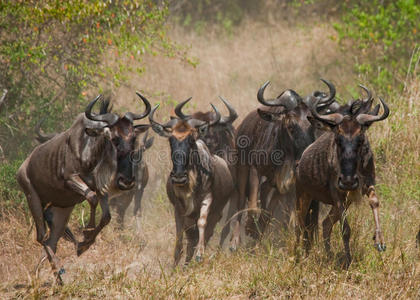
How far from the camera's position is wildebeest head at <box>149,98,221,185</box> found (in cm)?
787

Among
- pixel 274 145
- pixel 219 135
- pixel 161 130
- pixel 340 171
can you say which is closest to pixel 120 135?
pixel 161 130

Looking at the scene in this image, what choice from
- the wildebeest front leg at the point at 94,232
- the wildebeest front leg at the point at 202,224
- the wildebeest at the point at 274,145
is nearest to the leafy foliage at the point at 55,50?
the wildebeest at the point at 274,145

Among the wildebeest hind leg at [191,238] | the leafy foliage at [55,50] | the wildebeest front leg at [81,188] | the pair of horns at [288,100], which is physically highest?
the leafy foliage at [55,50]

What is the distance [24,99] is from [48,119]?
53 centimetres

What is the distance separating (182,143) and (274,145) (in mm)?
1478

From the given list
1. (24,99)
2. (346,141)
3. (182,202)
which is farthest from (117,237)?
(346,141)

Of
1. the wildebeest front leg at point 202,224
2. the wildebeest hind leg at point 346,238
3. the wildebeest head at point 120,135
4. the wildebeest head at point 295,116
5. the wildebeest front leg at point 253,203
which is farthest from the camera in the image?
the wildebeest front leg at point 253,203

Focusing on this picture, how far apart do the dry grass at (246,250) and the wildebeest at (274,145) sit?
2.99 ft

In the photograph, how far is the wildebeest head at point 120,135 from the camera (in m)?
6.93

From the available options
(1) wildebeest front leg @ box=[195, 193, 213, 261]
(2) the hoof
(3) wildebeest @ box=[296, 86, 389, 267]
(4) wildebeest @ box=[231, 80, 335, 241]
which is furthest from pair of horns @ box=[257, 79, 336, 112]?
(2) the hoof

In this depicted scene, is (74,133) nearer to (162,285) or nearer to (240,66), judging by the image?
(162,285)

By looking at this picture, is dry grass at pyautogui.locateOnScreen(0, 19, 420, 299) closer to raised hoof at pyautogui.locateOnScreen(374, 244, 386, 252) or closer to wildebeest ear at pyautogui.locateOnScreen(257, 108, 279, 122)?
raised hoof at pyautogui.locateOnScreen(374, 244, 386, 252)

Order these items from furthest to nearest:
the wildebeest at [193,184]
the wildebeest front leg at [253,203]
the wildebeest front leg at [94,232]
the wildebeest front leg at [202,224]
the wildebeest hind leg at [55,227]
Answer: the wildebeest front leg at [253,203]
the wildebeest at [193,184]
the wildebeest front leg at [202,224]
the wildebeest hind leg at [55,227]
the wildebeest front leg at [94,232]

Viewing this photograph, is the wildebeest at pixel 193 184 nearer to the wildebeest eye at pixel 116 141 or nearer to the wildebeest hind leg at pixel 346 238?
the wildebeest eye at pixel 116 141
